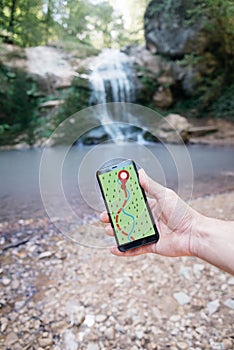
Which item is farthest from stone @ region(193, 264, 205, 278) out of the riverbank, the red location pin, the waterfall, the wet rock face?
the waterfall

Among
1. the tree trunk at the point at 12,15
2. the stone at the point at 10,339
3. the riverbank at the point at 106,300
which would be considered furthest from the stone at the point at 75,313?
the tree trunk at the point at 12,15

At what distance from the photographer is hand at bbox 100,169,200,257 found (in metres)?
0.40

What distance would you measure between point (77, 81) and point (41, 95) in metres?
0.36

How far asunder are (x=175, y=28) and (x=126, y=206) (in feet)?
8.23

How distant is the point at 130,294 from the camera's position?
1.91 ft

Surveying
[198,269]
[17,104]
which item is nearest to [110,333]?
[198,269]

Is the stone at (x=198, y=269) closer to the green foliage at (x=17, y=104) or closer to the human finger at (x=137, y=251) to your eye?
the human finger at (x=137, y=251)

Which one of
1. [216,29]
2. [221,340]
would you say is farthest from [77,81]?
[221,340]

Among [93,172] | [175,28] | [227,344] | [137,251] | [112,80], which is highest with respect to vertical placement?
[175,28]

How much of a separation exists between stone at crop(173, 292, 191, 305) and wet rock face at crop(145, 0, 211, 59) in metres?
1.48

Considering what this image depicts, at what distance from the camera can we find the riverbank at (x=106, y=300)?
476 millimetres

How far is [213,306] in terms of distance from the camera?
21.2 inches

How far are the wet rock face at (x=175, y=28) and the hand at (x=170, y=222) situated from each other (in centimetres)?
142

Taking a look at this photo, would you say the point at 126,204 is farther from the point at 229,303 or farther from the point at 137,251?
the point at 229,303
